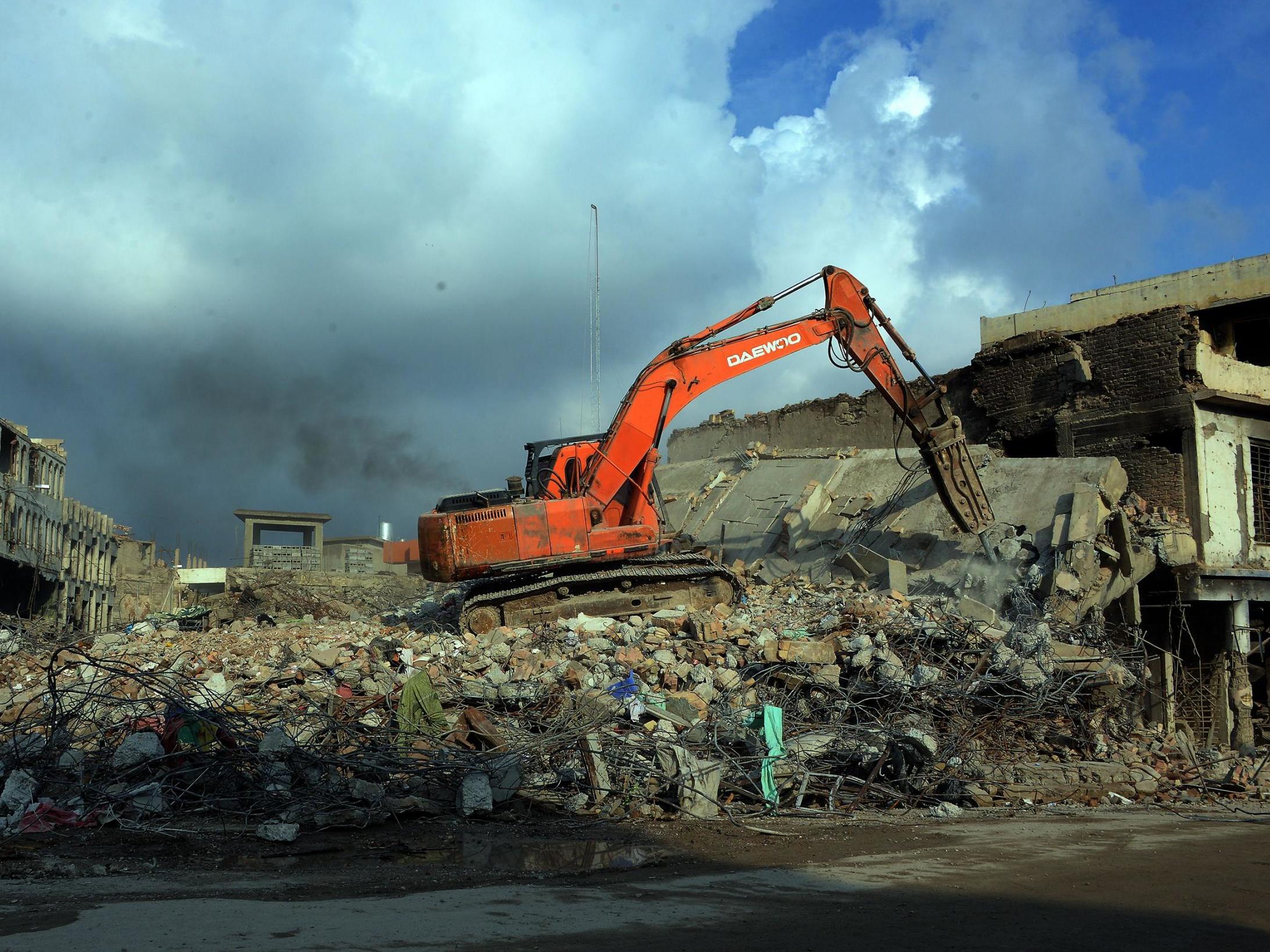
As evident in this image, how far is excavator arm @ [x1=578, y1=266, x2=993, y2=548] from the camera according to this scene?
13789mm

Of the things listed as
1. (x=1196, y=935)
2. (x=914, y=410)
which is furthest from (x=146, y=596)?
(x=1196, y=935)

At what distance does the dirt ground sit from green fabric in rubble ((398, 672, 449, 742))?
1453 millimetres

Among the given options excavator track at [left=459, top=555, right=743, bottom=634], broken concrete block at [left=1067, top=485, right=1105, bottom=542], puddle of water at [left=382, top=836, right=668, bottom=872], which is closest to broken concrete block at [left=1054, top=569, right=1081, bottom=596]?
broken concrete block at [left=1067, top=485, right=1105, bottom=542]

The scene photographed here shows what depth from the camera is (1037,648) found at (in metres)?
11.3

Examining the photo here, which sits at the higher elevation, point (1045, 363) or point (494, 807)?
point (1045, 363)

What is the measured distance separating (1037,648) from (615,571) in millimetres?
4992

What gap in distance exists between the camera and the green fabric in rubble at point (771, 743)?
838cm

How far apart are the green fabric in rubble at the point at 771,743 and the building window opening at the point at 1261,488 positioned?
1242 centimetres

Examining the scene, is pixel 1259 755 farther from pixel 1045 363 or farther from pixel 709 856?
pixel 709 856

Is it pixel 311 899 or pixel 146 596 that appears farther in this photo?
pixel 146 596

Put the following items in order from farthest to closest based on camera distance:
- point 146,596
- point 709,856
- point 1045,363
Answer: point 146,596, point 1045,363, point 709,856

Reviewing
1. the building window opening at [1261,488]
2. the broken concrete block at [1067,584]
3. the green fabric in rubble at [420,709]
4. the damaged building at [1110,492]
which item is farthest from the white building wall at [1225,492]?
the green fabric in rubble at [420,709]

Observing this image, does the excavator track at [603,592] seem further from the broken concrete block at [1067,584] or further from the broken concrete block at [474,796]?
the broken concrete block at [474,796]

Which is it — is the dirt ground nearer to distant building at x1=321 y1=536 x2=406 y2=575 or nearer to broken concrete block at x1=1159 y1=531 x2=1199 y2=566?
broken concrete block at x1=1159 y1=531 x2=1199 y2=566
